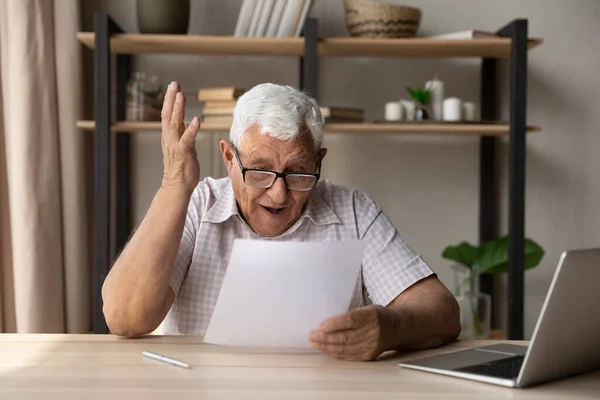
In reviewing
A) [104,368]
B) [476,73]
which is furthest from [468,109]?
[104,368]

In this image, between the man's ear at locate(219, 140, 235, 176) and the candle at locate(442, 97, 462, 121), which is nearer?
the man's ear at locate(219, 140, 235, 176)

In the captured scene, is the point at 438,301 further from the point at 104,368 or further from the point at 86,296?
the point at 86,296

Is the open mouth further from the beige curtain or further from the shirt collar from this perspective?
the beige curtain

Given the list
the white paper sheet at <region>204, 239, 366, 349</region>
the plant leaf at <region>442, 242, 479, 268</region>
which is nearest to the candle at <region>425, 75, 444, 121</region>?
the plant leaf at <region>442, 242, 479, 268</region>

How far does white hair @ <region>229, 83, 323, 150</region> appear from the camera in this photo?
168 centimetres

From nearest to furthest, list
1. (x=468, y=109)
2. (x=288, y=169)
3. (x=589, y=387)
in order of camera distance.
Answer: (x=589, y=387) → (x=288, y=169) → (x=468, y=109)

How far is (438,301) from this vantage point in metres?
1.59

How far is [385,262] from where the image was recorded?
1764 mm

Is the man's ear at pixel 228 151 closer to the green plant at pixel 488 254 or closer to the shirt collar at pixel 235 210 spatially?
the shirt collar at pixel 235 210

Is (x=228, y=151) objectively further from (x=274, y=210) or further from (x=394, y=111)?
(x=394, y=111)

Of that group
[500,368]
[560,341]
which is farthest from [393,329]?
[560,341]

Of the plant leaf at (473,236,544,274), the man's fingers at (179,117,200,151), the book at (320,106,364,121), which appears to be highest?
the book at (320,106,364,121)

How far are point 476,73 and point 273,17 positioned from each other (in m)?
0.87

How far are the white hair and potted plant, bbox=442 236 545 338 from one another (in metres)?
1.29
